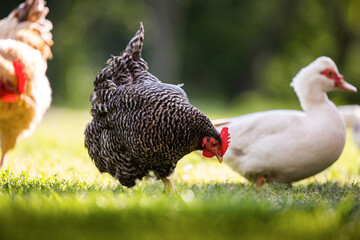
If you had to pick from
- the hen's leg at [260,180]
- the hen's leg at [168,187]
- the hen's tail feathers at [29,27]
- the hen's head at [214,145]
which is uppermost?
the hen's tail feathers at [29,27]

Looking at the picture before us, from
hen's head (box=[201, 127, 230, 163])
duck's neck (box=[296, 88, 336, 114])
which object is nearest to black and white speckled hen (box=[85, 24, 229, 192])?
hen's head (box=[201, 127, 230, 163])

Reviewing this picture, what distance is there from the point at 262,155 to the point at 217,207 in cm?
241

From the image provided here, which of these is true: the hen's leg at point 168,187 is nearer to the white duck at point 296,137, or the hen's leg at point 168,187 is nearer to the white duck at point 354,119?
the white duck at point 296,137

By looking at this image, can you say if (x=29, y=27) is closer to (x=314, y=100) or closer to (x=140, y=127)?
(x=140, y=127)

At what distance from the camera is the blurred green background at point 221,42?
64.8 feet

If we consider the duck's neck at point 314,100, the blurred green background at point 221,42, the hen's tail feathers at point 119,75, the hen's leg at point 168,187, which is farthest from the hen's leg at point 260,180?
the blurred green background at point 221,42

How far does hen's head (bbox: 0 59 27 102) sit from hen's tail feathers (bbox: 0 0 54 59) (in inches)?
42.2

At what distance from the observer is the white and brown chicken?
5195 millimetres


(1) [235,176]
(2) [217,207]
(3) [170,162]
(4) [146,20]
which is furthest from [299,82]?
(4) [146,20]

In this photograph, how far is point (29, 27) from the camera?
20.9 feet

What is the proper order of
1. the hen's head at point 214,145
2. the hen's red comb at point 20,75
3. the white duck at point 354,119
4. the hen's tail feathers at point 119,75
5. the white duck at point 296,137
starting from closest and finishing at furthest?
1. the hen's head at point 214,145
2. the hen's tail feathers at point 119,75
3. the white duck at point 296,137
4. the hen's red comb at point 20,75
5. the white duck at point 354,119

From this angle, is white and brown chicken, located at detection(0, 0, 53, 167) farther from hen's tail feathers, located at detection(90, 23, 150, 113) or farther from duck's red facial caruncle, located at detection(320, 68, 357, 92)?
duck's red facial caruncle, located at detection(320, 68, 357, 92)

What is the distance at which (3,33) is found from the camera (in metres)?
6.26

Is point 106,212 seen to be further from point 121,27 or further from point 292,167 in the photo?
point 121,27
